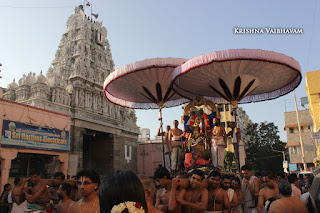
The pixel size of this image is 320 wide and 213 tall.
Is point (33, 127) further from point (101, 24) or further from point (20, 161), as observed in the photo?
point (101, 24)

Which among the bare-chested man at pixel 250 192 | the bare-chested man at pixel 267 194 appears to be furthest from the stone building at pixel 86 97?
the bare-chested man at pixel 267 194

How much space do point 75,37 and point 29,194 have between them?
84.0 feet

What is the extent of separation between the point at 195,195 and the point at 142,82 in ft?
27.4

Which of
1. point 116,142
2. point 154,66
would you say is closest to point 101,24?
point 116,142

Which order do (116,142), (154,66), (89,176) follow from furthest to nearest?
(116,142) < (154,66) < (89,176)

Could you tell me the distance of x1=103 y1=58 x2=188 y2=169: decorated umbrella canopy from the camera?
1129cm

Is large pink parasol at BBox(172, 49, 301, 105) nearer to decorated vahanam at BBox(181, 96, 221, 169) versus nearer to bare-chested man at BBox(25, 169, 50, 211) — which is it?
decorated vahanam at BBox(181, 96, 221, 169)

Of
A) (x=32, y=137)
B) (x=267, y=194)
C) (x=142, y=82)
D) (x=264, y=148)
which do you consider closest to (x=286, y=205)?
(x=267, y=194)

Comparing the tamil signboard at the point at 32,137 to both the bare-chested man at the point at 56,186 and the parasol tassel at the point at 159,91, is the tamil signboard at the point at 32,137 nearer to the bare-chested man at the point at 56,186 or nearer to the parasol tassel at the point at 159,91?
the parasol tassel at the point at 159,91

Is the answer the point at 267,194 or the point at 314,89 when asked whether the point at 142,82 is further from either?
the point at 314,89

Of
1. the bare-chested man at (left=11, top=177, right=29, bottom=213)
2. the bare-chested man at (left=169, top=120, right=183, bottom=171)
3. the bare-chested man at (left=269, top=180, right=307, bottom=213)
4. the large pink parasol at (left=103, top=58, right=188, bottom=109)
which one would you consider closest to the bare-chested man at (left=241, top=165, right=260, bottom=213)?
the bare-chested man at (left=269, top=180, right=307, bottom=213)

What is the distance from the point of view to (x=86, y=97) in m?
25.7

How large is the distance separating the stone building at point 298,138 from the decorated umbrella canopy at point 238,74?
87.6 feet

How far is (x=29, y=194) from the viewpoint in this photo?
225 inches
